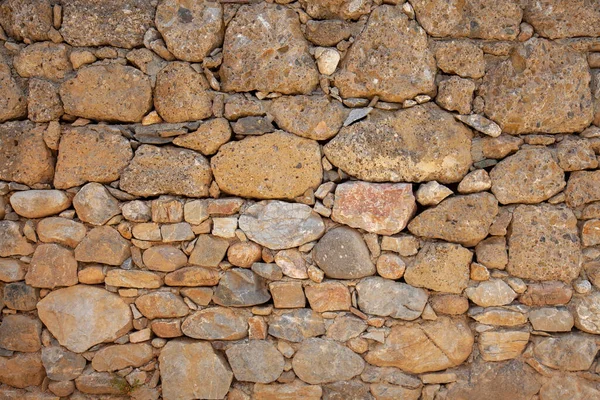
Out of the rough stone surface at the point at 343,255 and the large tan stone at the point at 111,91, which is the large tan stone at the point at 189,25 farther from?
the rough stone surface at the point at 343,255

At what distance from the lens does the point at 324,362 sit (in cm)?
268

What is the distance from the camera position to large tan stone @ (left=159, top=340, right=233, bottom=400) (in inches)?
108

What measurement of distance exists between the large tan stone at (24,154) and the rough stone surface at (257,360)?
4.79 feet

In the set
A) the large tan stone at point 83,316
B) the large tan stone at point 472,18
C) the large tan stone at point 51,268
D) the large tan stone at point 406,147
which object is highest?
the large tan stone at point 472,18

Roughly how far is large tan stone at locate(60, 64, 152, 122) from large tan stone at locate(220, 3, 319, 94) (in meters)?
0.51

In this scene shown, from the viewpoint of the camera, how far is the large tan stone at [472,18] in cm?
257

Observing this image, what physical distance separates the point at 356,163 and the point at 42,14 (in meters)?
1.89

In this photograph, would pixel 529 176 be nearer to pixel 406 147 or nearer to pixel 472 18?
pixel 406 147

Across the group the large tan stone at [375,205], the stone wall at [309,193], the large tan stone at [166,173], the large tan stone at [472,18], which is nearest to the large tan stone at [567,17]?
the stone wall at [309,193]

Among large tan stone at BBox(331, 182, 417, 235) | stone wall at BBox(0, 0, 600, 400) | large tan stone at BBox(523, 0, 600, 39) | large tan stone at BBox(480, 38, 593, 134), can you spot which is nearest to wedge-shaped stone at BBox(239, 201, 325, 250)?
stone wall at BBox(0, 0, 600, 400)

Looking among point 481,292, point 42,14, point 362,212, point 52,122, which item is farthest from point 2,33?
point 481,292

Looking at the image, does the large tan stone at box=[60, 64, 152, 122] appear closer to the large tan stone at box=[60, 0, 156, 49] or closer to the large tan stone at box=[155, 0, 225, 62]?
the large tan stone at box=[60, 0, 156, 49]

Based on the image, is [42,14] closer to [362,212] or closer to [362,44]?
[362,44]

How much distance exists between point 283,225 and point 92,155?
1121 millimetres
